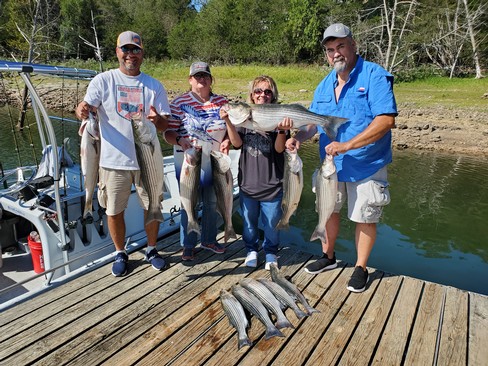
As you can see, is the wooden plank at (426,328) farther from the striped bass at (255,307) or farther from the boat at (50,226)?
the boat at (50,226)

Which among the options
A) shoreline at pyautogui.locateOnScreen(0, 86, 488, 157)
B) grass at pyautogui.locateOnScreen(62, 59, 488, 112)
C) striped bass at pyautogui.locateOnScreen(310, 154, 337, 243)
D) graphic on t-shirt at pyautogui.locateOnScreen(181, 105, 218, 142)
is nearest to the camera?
striped bass at pyautogui.locateOnScreen(310, 154, 337, 243)

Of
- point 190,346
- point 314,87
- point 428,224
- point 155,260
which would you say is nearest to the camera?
point 190,346

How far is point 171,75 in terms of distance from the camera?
3353cm

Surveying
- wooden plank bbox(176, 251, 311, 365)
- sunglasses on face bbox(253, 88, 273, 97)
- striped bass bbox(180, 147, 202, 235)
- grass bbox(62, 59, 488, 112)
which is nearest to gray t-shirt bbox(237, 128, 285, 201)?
sunglasses on face bbox(253, 88, 273, 97)

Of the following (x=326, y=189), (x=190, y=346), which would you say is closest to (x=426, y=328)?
(x=326, y=189)

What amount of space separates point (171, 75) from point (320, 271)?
32.1 metres

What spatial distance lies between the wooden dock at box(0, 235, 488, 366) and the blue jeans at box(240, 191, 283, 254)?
358 mm

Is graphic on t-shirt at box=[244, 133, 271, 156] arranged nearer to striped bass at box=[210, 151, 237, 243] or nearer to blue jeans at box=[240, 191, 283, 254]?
striped bass at box=[210, 151, 237, 243]

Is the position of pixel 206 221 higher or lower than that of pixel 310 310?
higher

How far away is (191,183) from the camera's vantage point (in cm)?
407

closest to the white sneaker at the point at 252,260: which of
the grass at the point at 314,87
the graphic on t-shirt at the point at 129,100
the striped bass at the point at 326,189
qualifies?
the striped bass at the point at 326,189

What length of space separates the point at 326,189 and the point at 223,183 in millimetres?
1167

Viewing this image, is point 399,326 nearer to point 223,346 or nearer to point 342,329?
point 342,329

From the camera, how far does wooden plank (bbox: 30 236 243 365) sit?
10.1 ft
